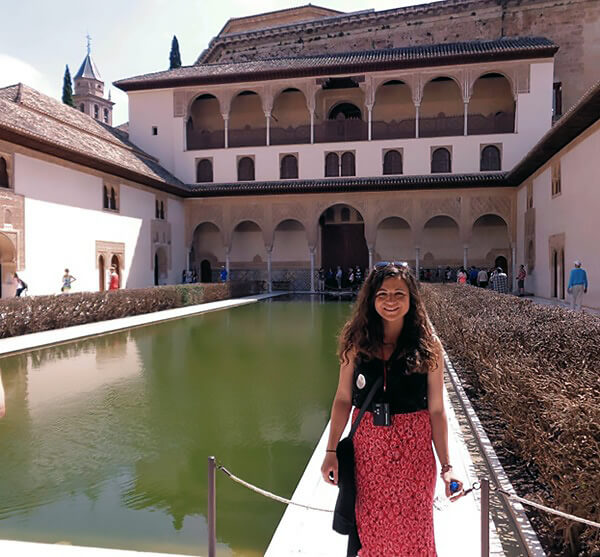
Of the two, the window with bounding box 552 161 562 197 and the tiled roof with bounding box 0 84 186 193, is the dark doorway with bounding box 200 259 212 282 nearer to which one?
the tiled roof with bounding box 0 84 186 193

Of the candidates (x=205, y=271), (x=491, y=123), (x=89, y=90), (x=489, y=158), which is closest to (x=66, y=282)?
(x=205, y=271)

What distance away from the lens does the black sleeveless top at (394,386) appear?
2.11 m

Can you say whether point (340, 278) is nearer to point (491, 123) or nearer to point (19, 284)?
point (491, 123)

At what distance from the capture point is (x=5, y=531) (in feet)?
11.3

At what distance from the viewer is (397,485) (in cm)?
210

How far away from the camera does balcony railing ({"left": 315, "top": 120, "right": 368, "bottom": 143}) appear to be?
2755 cm

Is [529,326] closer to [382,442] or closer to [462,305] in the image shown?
[462,305]

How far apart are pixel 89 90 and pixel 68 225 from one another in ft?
165

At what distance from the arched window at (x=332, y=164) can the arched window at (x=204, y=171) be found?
233 inches

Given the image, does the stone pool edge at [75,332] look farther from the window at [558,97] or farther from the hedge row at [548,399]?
the window at [558,97]

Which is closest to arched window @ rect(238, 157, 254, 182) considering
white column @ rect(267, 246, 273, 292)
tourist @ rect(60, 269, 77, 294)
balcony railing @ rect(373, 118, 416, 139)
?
white column @ rect(267, 246, 273, 292)

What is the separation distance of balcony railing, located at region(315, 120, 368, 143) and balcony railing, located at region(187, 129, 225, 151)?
5.05 meters

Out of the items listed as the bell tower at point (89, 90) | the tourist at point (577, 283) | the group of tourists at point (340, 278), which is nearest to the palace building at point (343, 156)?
the group of tourists at point (340, 278)

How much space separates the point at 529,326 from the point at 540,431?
254 cm
